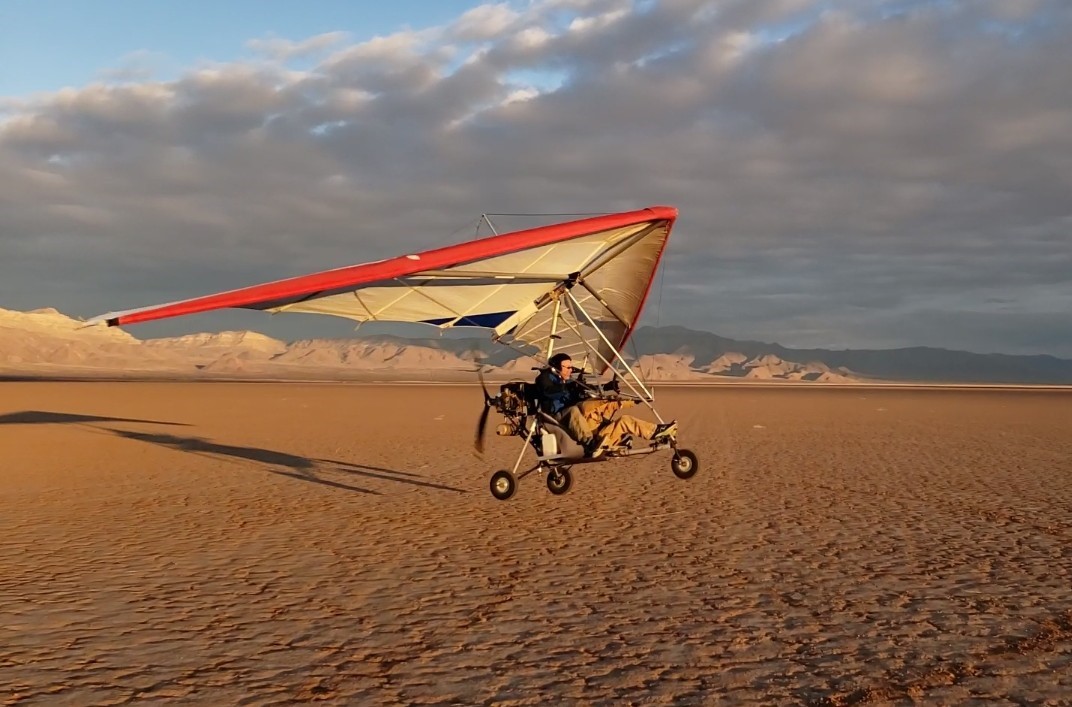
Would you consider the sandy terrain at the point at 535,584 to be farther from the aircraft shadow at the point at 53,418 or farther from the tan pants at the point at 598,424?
the aircraft shadow at the point at 53,418

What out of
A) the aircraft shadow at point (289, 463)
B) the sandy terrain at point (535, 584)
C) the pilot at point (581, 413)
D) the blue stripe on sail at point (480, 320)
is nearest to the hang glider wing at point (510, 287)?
the blue stripe on sail at point (480, 320)

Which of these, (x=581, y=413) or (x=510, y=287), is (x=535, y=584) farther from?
(x=510, y=287)

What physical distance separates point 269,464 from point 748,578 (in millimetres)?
12315

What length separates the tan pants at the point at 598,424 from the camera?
11828 millimetres

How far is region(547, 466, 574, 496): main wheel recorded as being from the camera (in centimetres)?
1266

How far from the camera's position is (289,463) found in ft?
58.4

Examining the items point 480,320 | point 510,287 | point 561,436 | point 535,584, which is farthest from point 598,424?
point 535,584

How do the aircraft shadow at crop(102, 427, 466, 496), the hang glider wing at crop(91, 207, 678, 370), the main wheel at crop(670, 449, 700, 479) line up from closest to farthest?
1. the hang glider wing at crop(91, 207, 678, 370)
2. the main wheel at crop(670, 449, 700, 479)
3. the aircraft shadow at crop(102, 427, 466, 496)

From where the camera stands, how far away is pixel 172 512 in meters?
11.7

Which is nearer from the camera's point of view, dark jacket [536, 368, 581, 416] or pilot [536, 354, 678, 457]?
pilot [536, 354, 678, 457]

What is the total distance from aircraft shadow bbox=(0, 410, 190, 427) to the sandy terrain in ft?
43.4

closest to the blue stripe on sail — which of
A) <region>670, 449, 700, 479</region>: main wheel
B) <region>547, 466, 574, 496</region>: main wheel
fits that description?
<region>547, 466, 574, 496</region>: main wheel

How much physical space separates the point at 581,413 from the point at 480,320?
9.92ft

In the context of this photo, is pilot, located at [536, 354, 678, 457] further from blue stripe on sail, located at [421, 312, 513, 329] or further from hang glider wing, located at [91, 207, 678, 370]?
blue stripe on sail, located at [421, 312, 513, 329]
